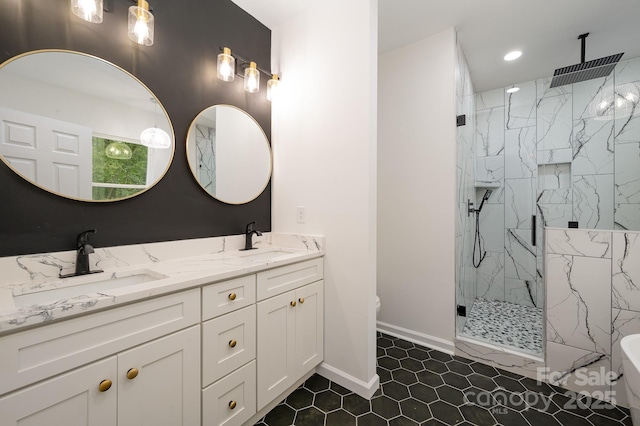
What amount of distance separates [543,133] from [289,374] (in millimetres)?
→ 2795

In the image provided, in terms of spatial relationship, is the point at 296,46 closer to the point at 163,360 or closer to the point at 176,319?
the point at 176,319

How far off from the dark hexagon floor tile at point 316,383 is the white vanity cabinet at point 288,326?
0.13 metres

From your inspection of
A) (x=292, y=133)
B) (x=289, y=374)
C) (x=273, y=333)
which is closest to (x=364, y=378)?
(x=289, y=374)

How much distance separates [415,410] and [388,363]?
0.48m

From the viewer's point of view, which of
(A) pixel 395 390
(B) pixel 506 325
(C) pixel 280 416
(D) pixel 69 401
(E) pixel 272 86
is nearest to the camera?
(D) pixel 69 401

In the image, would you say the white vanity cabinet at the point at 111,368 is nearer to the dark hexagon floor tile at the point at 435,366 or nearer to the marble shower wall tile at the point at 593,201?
the dark hexagon floor tile at the point at 435,366

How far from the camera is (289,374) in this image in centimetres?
153

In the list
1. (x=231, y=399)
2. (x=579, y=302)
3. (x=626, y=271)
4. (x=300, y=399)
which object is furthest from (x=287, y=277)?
Answer: (x=626, y=271)

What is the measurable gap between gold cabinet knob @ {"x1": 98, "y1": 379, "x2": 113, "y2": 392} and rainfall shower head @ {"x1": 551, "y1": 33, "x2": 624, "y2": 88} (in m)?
3.18

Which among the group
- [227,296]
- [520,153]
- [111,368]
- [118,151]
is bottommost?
[111,368]

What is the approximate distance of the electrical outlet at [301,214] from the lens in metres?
1.91

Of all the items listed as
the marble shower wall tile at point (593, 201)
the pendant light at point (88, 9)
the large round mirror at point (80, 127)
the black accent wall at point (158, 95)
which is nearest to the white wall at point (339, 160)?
the black accent wall at point (158, 95)

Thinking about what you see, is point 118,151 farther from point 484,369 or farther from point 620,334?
point 620,334

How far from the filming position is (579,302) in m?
1.66
